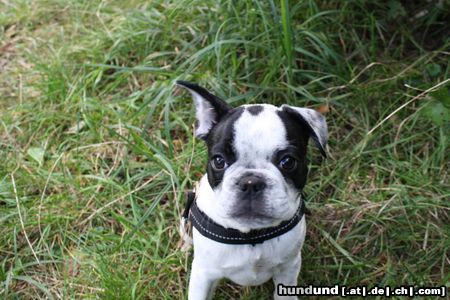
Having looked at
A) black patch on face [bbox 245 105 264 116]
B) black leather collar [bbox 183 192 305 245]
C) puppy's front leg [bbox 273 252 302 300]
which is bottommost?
puppy's front leg [bbox 273 252 302 300]

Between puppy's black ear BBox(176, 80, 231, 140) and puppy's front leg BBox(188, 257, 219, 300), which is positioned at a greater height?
puppy's black ear BBox(176, 80, 231, 140)

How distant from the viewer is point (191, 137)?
3627 mm

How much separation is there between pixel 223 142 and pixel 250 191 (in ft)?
0.86

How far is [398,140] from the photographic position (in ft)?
11.5

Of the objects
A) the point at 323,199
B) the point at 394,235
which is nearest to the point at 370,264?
the point at 394,235

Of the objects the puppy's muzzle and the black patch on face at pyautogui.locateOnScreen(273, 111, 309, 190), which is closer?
the puppy's muzzle

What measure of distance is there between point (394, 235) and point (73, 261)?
174 centimetres

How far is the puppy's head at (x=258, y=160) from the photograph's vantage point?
226 centimetres

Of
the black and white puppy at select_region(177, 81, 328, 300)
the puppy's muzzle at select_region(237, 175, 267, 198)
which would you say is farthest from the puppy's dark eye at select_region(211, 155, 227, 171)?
the puppy's muzzle at select_region(237, 175, 267, 198)

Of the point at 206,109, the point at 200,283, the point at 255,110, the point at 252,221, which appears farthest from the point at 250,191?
the point at 200,283

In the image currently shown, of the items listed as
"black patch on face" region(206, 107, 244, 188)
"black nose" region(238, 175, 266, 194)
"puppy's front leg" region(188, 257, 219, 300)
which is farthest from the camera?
"puppy's front leg" region(188, 257, 219, 300)

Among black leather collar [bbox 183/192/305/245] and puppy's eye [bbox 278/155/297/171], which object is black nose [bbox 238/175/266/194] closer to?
puppy's eye [bbox 278/155/297/171]

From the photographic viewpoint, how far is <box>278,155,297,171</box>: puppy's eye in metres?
2.37

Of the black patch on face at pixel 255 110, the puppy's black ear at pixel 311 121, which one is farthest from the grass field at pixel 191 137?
the black patch on face at pixel 255 110
